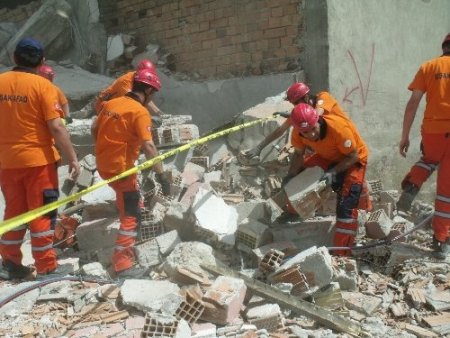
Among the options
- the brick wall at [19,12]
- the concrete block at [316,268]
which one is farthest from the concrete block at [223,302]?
the brick wall at [19,12]

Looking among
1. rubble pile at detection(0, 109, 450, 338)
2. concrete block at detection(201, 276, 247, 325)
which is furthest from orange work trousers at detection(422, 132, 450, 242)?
concrete block at detection(201, 276, 247, 325)

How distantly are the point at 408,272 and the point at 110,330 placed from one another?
265 cm

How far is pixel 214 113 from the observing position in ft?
21.1

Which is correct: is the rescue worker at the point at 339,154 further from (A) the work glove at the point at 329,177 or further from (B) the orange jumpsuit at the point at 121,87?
(B) the orange jumpsuit at the point at 121,87

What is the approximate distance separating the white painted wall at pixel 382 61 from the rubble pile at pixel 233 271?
3.63ft

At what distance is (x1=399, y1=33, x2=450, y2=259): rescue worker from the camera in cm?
412

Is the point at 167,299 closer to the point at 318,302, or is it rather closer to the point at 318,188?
the point at 318,302

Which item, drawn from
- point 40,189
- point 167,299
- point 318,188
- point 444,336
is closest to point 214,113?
point 318,188

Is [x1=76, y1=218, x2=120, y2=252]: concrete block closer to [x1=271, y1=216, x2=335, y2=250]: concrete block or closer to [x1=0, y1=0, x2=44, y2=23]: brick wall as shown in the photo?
[x1=271, y1=216, x2=335, y2=250]: concrete block

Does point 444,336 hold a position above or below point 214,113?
below

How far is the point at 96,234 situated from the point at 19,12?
610cm

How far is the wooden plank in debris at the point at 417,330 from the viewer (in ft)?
10.3

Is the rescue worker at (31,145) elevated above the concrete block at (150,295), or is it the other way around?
the rescue worker at (31,145)

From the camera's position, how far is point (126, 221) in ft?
13.3
